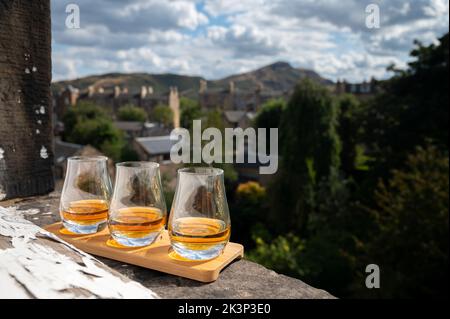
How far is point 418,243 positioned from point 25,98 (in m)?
8.05

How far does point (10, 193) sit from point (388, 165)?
14990 mm

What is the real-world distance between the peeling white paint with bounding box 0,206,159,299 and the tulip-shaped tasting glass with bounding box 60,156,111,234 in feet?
1.05

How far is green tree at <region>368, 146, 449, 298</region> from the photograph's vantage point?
7.66 meters

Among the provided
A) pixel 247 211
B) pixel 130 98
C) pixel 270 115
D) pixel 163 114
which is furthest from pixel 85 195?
pixel 130 98

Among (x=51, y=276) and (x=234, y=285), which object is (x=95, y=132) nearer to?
(x=234, y=285)

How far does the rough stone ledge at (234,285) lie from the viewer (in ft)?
3.37

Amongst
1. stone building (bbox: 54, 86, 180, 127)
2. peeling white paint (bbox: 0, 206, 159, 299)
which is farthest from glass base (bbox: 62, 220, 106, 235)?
stone building (bbox: 54, 86, 180, 127)

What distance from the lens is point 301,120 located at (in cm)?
1623

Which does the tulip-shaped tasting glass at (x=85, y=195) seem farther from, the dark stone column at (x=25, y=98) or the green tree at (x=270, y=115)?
the green tree at (x=270, y=115)

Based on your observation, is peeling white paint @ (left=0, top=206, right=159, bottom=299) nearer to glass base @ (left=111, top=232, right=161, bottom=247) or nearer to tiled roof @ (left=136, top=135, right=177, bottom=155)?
glass base @ (left=111, top=232, right=161, bottom=247)

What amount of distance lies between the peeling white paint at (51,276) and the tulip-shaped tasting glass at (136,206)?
222 millimetres

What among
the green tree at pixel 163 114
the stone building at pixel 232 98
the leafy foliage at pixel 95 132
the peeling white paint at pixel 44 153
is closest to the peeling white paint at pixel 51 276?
the peeling white paint at pixel 44 153

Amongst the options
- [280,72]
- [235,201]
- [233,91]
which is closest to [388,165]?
[235,201]
